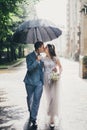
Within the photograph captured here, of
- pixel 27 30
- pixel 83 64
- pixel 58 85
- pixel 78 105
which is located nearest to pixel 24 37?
pixel 27 30

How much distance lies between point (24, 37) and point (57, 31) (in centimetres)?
72

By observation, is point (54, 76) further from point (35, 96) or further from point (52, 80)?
point (35, 96)

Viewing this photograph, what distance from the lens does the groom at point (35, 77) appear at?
279 inches

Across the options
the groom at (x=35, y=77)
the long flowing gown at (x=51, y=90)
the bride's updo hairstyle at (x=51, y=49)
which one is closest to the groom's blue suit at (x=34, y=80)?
the groom at (x=35, y=77)

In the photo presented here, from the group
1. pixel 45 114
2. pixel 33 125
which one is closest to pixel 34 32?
pixel 45 114

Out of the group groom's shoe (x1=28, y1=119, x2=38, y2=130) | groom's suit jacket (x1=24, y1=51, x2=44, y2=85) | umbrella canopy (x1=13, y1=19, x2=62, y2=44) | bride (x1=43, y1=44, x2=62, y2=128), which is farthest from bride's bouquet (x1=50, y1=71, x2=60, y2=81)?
groom's shoe (x1=28, y1=119, x2=38, y2=130)

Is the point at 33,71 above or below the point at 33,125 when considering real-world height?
above

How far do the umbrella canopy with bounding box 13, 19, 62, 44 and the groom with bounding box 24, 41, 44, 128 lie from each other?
0.46m

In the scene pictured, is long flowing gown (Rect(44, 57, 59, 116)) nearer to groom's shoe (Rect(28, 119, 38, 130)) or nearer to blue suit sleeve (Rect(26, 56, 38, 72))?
blue suit sleeve (Rect(26, 56, 38, 72))

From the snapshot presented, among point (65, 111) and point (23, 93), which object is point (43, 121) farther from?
point (23, 93)

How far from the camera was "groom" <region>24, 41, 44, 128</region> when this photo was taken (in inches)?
279

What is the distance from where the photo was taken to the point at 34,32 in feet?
24.9

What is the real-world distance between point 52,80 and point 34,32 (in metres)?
1.13

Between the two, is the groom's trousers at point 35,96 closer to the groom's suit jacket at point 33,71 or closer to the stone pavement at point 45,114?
the groom's suit jacket at point 33,71
